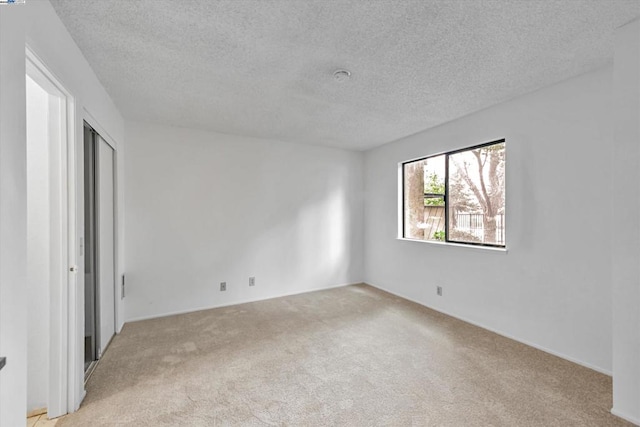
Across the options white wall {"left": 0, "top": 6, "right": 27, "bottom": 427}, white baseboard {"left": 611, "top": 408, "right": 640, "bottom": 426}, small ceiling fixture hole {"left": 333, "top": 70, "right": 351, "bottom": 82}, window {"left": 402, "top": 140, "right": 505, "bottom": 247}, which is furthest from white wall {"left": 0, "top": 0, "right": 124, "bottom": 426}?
window {"left": 402, "top": 140, "right": 505, "bottom": 247}

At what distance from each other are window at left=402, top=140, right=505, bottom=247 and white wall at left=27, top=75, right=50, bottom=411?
404cm

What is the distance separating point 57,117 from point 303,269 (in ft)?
11.8

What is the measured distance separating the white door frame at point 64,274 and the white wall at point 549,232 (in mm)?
3798

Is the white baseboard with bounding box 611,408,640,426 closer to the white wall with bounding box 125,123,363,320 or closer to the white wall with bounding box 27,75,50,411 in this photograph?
the white wall with bounding box 125,123,363,320

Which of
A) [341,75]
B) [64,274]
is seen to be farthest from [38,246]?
[341,75]

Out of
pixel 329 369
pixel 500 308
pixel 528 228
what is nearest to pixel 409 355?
pixel 329 369

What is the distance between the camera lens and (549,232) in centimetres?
267

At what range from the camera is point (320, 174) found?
491 cm

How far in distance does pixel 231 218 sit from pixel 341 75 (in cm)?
260

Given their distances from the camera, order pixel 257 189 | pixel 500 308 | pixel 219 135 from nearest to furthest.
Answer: pixel 500 308 → pixel 219 135 → pixel 257 189

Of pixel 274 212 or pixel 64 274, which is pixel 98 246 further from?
pixel 274 212

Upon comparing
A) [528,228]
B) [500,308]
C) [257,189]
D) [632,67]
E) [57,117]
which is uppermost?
[632,67]

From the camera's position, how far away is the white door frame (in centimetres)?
182

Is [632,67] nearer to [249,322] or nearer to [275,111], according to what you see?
[275,111]
